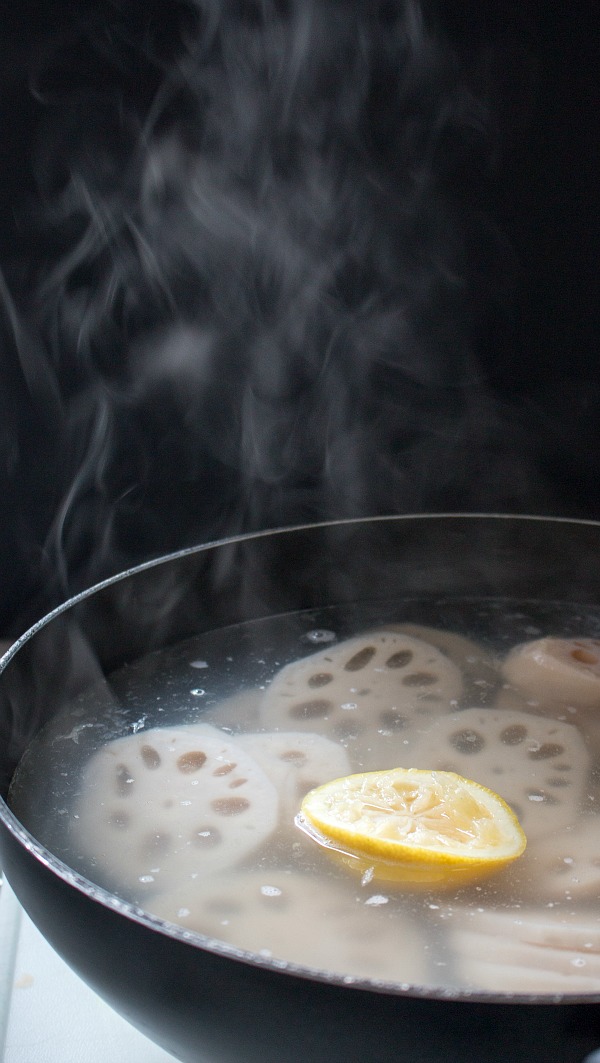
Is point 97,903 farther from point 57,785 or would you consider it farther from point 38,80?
point 38,80

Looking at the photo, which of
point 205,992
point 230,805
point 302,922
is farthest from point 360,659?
point 205,992

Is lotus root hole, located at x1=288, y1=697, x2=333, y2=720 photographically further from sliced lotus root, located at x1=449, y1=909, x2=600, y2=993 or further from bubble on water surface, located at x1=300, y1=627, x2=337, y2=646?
sliced lotus root, located at x1=449, y1=909, x2=600, y2=993

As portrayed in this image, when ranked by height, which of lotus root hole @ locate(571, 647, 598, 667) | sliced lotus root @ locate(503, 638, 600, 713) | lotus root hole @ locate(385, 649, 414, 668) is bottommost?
lotus root hole @ locate(571, 647, 598, 667)

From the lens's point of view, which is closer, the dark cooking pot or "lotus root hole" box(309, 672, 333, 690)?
the dark cooking pot

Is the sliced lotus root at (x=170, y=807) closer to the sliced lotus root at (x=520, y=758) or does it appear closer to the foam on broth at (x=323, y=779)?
the foam on broth at (x=323, y=779)

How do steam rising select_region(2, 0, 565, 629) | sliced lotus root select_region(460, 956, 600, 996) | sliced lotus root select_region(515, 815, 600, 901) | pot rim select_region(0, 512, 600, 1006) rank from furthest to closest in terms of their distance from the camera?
steam rising select_region(2, 0, 565, 629), sliced lotus root select_region(515, 815, 600, 901), sliced lotus root select_region(460, 956, 600, 996), pot rim select_region(0, 512, 600, 1006)

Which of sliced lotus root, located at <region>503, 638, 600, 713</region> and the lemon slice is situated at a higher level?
the lemon slice

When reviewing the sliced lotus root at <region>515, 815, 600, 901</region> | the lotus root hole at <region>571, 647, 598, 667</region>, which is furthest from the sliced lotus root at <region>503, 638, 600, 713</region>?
the sliced lotus root at <region>515, 815, 600, 901</region>
